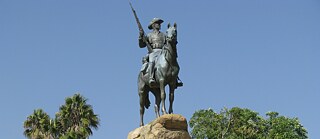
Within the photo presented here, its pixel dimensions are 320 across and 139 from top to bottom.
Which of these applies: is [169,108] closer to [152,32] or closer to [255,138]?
[152,32]

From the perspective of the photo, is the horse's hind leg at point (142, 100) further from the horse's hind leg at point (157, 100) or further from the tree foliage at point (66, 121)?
the tree foliage at point (66, 121)

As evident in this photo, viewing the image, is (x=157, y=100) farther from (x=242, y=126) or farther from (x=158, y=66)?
(x=242, y=126)

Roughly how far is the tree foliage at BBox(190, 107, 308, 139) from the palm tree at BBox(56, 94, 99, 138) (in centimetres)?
1110

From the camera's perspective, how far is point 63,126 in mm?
34281

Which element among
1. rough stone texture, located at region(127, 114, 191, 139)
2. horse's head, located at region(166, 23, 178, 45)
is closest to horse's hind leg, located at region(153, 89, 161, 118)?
rough stone texture, located at region(127, 114, 191, 139)

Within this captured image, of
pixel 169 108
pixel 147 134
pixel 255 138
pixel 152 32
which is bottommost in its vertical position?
pixel 147 134

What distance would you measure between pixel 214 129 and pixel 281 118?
212 inches

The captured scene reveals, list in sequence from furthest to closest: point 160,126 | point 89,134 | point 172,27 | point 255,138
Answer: point 255,138 → point 89,134 → point 172,27 → point 160,126

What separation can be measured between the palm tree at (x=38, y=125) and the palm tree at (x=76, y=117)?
27.8 inches

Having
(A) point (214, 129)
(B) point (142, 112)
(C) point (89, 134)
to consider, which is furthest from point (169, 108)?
(A) point (214, 129)

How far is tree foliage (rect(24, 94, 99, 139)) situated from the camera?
33.9 meters

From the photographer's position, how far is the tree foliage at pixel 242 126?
1716 inches

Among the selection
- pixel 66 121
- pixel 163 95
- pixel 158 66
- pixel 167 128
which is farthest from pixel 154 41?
pixel 66 121

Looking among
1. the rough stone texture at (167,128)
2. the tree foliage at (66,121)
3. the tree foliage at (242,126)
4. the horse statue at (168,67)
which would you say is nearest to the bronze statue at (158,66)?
the horse statue at (168,67)
